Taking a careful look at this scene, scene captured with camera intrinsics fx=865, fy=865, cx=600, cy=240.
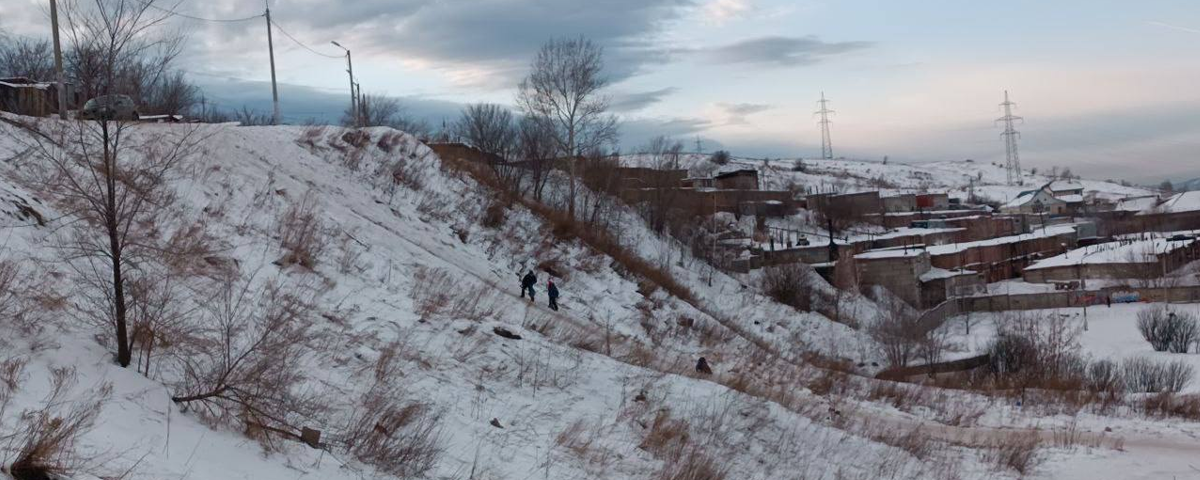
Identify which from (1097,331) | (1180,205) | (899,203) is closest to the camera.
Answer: (1097,331)

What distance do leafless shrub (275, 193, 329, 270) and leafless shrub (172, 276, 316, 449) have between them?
4823mm

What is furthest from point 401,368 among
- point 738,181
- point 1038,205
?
point 1038,205

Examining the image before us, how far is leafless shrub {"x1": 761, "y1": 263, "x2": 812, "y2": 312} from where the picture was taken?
40469mm

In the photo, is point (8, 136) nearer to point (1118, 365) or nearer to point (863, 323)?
point (1118, 365)

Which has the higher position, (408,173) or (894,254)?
(408,173)

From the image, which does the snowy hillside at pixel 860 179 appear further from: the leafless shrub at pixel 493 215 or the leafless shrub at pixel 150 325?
the leafless shrub at pixel 150 325

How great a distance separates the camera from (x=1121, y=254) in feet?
189

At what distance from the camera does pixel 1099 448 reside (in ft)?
55.6

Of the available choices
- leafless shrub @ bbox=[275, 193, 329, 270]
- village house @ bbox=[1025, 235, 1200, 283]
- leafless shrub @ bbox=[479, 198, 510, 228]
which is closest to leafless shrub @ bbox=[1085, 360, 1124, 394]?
leafless shrub @ bbox=[479, 198, 510, 228]

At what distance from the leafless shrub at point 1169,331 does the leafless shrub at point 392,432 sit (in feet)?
121

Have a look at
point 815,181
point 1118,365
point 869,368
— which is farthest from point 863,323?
point 815,181

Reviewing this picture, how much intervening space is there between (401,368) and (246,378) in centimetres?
326

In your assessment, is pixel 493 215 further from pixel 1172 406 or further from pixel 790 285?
pixel 1172 406

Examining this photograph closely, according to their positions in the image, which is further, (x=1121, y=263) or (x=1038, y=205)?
(x=1038, y=205)
